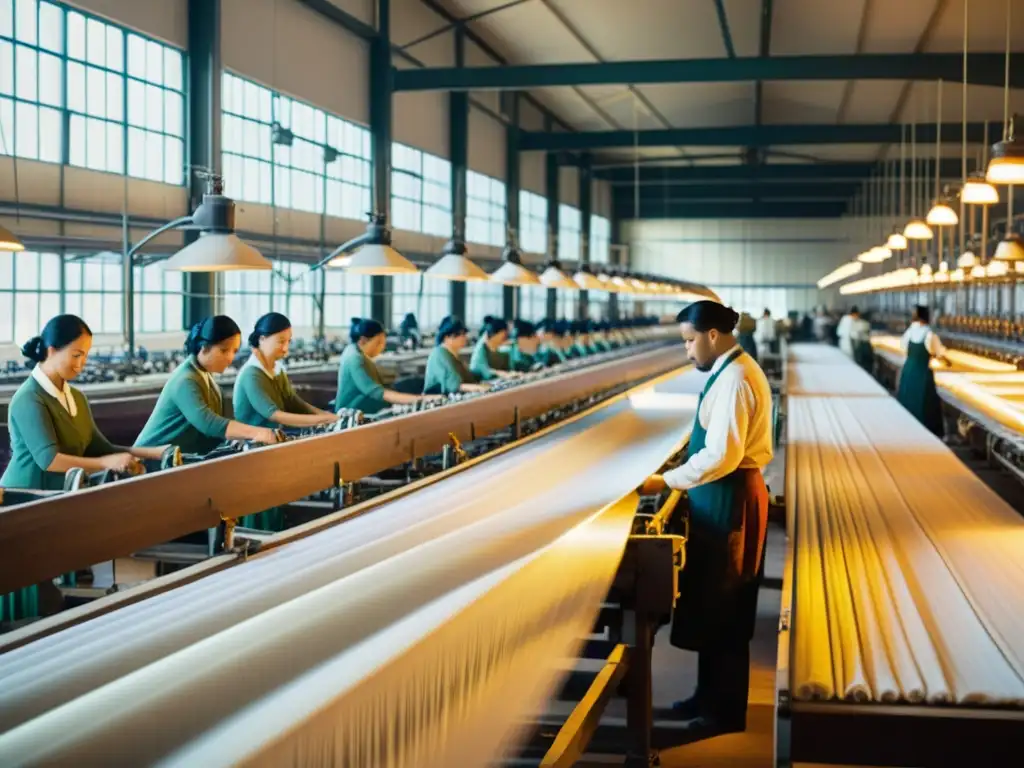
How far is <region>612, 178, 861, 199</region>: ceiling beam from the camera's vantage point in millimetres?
32281

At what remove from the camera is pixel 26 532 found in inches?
105

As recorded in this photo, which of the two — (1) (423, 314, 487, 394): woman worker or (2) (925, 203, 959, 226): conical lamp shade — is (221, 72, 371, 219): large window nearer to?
(1) (423, 314, 487, 394): woman worker

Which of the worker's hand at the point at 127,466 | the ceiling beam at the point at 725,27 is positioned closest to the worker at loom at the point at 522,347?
the ceiling beam at the point at 725,27

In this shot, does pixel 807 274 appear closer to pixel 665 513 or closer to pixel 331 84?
pixel 331 84

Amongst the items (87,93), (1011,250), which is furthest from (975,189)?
(87,93)

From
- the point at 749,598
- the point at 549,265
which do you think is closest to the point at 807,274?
the point at 549,265

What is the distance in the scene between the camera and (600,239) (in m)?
31.8

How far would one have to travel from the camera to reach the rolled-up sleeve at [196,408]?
15.6 ft

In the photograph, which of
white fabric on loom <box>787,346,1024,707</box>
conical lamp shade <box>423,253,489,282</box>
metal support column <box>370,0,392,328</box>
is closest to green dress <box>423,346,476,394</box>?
conical lamp shade <box>423,253,489,282</box>

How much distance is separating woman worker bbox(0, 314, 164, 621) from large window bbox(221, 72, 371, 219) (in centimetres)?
720

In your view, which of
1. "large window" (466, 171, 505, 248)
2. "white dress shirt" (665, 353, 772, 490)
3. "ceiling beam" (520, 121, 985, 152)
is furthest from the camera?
"large window" (466, 171, 505, 248)

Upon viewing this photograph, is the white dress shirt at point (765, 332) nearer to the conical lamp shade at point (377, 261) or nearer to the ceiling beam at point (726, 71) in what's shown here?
the ceiling beam at point (726, 71)

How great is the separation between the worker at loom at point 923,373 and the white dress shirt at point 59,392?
858 centimetres

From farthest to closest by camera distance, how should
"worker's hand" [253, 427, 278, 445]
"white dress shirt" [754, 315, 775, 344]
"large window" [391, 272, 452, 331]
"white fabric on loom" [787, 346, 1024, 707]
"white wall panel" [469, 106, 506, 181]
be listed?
"white dress shirt" [754, 315, 775, 344]
"white wall panel" [469, 106, 506, 181]
"large window" [391, 272, 452, 331]
"worker's hand" [253, 427, 278, 445]
"white fabric on loom" [787, 346, 1024, 707]
